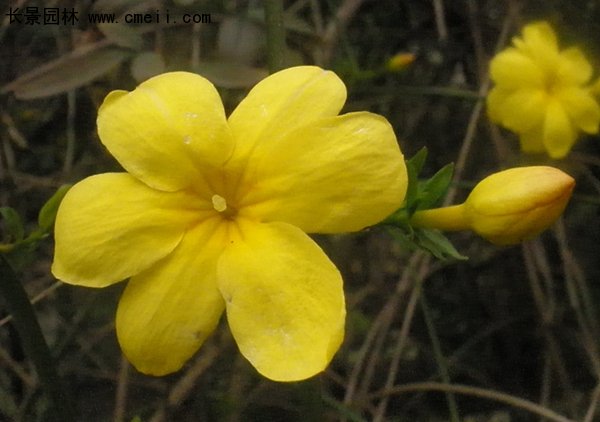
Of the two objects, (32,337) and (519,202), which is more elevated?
(519,202)

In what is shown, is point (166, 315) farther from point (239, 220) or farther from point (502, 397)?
point (502, 397)

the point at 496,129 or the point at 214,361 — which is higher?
the point at 496,129

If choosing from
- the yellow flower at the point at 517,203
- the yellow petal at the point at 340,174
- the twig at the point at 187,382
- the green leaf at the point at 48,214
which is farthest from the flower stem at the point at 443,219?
the twig at the point at 187,382

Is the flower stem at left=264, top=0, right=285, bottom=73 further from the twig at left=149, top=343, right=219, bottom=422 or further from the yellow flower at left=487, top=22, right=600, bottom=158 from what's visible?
the yellow flower at left=487, top=22, right=600, bottom=158

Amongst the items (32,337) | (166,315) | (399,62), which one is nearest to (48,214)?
(32,337)

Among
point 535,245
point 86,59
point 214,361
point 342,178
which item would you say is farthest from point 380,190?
point 535,245

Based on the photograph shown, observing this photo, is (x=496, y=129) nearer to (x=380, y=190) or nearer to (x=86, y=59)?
(x=86, y=59)

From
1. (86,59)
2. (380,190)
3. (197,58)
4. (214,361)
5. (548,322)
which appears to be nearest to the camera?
(380,190)
